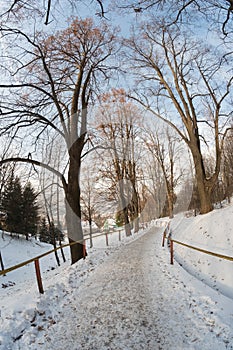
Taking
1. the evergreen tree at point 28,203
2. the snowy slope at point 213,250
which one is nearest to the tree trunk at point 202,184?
the snowy slope at point 213,250

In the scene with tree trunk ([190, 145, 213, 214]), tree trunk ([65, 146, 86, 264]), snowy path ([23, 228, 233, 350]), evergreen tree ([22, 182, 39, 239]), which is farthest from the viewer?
tree trunk ([190, 145, 213, 214])

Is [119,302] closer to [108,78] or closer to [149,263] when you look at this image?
[149,263]

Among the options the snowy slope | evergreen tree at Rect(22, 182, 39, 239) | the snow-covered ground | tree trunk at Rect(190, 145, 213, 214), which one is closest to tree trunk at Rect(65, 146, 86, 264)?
evergreen tree at Rect(22, 182, 39, 239)

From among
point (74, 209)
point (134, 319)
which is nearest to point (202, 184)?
point (74, 209)

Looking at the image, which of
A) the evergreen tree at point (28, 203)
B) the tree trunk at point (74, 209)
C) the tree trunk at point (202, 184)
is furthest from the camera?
the tree trunk at point (202, 184)

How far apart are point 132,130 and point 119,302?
60.8 ft

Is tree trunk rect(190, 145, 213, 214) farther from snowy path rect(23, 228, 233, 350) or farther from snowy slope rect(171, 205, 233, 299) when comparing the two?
snowy path rect(23, 228, 233, 350)

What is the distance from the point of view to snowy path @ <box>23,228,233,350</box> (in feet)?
9.98

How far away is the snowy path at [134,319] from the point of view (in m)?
3.04

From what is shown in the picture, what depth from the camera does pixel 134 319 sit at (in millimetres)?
3650

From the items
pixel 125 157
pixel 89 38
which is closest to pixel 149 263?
pixel 89 38

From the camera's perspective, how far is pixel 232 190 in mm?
19594

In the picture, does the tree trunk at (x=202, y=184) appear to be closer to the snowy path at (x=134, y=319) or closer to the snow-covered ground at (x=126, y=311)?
the snow-covered ground at (x=126, y=311)

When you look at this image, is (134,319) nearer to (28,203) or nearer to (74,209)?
(74,209)
